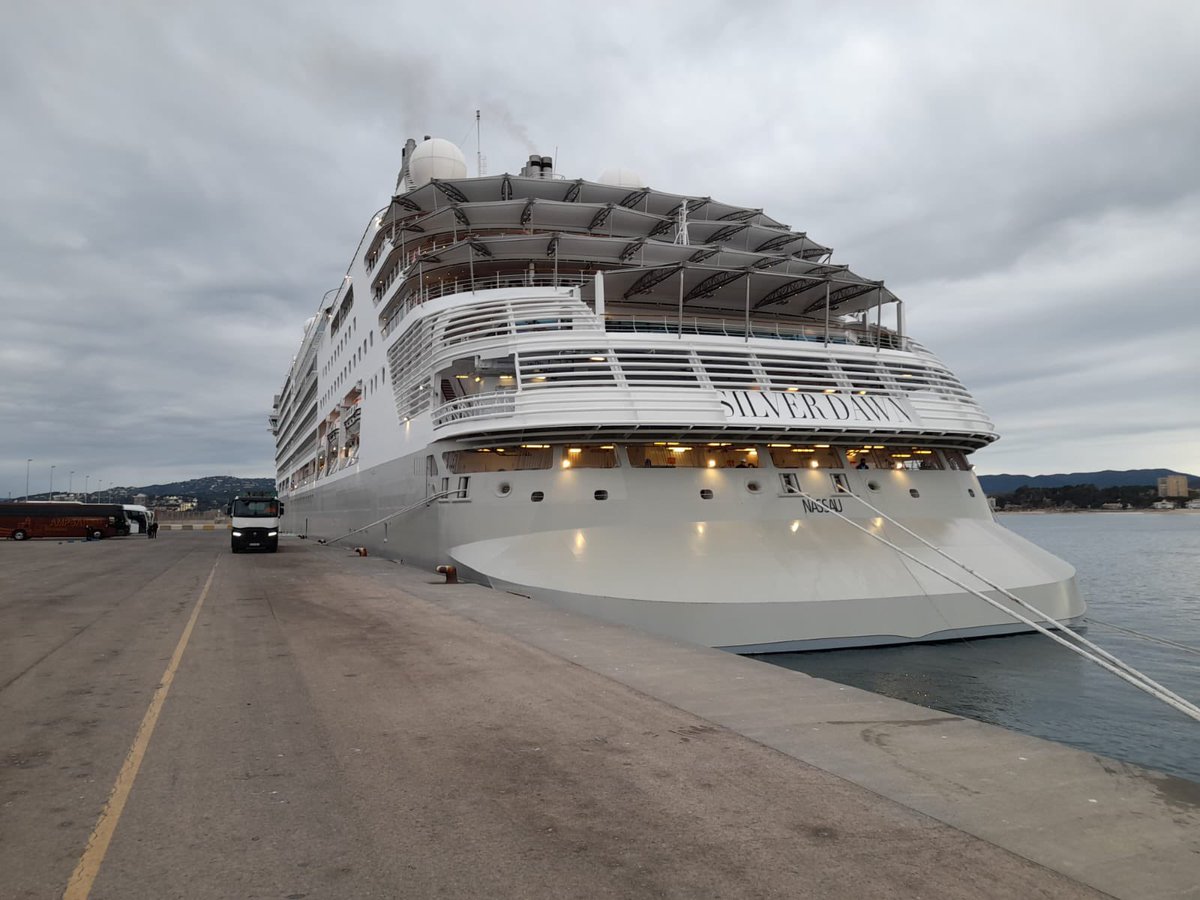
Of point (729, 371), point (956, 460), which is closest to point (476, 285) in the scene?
point (729, 371)

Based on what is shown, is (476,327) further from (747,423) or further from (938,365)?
(938,365)

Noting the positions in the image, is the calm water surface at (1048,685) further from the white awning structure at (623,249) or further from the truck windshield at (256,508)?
the truck windshield at (256,508)

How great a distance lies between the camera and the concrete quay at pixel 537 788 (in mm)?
3725

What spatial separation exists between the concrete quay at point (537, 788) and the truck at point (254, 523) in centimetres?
2363

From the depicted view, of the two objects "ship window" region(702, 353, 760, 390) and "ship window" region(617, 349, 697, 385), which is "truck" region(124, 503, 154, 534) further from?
"ship window" region(702, 353, 760, 390)

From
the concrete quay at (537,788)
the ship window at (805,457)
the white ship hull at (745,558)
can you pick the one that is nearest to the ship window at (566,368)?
the white ship hull at (745,558)

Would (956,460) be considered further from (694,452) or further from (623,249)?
(623,249)

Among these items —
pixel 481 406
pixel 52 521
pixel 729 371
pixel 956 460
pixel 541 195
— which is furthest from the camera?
pixel 52 521

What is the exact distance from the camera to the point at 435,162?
28.9 metres

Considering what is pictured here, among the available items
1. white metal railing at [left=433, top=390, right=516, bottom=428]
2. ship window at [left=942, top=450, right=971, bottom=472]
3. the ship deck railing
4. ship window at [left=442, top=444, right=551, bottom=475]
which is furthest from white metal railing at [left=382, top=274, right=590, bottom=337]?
ship window at [left=942, top=450, right=971, bottom=472]

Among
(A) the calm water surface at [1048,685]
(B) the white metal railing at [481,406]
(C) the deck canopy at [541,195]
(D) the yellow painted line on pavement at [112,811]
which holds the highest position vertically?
(C) the deck canopy at [541,195]

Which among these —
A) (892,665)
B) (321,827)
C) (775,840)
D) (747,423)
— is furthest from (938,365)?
(321,827)

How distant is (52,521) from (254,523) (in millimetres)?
28179

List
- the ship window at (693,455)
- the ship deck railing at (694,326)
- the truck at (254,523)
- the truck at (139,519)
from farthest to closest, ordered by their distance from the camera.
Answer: the truck at (139,519), the truck at (254,523), the ship deck railing at (694,326), the ship window at (693,455)
